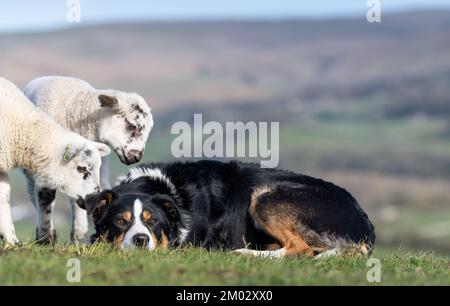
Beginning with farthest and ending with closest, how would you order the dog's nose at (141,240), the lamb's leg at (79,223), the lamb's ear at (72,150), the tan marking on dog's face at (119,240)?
the lamb's leg at (79,223), the lamb's ear at (72,150), the tan marking on dog's face at (119,240), the dog's nose at (141,240)

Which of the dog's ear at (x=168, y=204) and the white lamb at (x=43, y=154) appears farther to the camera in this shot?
the white lamb at (x=43, y=154)

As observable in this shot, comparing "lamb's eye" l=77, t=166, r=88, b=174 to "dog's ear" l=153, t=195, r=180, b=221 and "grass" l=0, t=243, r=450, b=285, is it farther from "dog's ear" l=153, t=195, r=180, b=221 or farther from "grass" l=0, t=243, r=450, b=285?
"grass" l=0, t=243, r=450, b=285

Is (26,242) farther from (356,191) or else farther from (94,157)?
(356,191)

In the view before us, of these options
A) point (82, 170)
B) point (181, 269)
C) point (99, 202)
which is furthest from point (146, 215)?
point (181, 269)

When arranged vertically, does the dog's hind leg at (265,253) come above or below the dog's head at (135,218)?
below

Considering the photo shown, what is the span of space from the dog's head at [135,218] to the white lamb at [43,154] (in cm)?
101

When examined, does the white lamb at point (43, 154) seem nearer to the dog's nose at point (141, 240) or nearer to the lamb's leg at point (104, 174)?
the lamb's leg at point (104, 174)

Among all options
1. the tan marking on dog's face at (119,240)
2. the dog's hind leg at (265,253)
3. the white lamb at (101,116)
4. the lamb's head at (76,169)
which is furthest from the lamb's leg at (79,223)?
the dog's hind leg at (265,253)

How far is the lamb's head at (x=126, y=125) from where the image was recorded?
15.2 m

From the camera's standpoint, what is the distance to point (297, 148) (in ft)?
595

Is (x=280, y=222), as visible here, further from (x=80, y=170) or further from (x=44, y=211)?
(x=44, y=211)

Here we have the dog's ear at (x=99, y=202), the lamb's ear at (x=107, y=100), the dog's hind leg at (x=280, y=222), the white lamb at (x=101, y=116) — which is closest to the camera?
the dog's ear at (x=99, y=202)

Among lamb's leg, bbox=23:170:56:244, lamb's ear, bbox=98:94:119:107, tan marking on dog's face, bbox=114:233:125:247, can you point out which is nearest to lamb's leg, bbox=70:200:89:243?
lamb's leg, bbox=23:170:56:244
